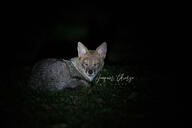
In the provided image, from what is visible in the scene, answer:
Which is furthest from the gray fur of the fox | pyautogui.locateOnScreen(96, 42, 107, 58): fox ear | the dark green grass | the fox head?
pyautogui.locateOnScreen(96, 42, 107, 58): fox ear

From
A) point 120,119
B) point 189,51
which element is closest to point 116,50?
point 189,51

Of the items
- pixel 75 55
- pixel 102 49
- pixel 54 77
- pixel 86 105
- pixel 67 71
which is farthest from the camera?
pixel 75 55

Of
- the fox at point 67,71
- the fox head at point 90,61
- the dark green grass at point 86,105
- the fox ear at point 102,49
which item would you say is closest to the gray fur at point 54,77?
the fox at point 67,71

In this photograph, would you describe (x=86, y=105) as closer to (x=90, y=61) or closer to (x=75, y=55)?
(x=90, y=61)

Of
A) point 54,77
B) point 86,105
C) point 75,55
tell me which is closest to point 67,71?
point 54,77

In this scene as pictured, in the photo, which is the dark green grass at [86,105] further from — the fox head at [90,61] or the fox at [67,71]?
the fox head at [90,61]

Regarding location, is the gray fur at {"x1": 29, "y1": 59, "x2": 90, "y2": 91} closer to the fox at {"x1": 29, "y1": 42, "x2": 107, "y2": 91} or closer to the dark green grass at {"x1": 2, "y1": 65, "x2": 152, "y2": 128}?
the fox at {"x1": 29, "y1": 42, "x2": 107, "y2": 91}
